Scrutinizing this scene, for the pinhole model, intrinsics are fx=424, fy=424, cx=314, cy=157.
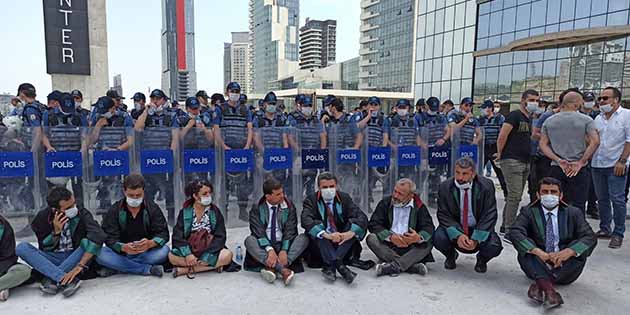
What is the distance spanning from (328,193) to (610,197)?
3.03m

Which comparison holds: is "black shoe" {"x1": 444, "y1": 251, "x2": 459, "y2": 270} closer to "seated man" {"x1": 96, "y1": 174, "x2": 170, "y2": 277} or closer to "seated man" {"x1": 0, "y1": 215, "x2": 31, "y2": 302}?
"seated man" {"x1": 96, "y1": 174, "x2": 170, "y2": 277}

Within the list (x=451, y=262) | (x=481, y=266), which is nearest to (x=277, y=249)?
(x=451, y=262)

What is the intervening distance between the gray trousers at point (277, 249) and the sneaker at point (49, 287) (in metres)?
1.47

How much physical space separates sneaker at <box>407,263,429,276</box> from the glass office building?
71.6 ft

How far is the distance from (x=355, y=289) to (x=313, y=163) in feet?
7.46

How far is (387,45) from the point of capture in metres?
74.1

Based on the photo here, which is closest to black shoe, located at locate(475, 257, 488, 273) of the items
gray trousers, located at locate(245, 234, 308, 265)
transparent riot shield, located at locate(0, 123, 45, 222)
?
gray trousers, located at locate(245, 234, 308, 265)

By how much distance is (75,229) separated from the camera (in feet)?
11.0

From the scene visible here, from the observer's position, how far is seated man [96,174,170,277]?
138 inches

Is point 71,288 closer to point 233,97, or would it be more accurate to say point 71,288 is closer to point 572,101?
point 233,97

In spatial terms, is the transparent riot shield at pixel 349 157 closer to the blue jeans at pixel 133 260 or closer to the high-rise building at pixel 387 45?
the blue jeans at pixel 133 260

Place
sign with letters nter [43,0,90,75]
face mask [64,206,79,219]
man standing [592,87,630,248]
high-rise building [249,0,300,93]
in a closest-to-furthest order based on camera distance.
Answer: face mask [64,206,79,219]
man standing [592,87,630,248]
sign with letters nter [43,0,90,75]
high-rise building [249,0,300,93]

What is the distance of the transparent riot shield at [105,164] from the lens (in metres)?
4.64

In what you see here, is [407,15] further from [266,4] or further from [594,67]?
[594,67]
